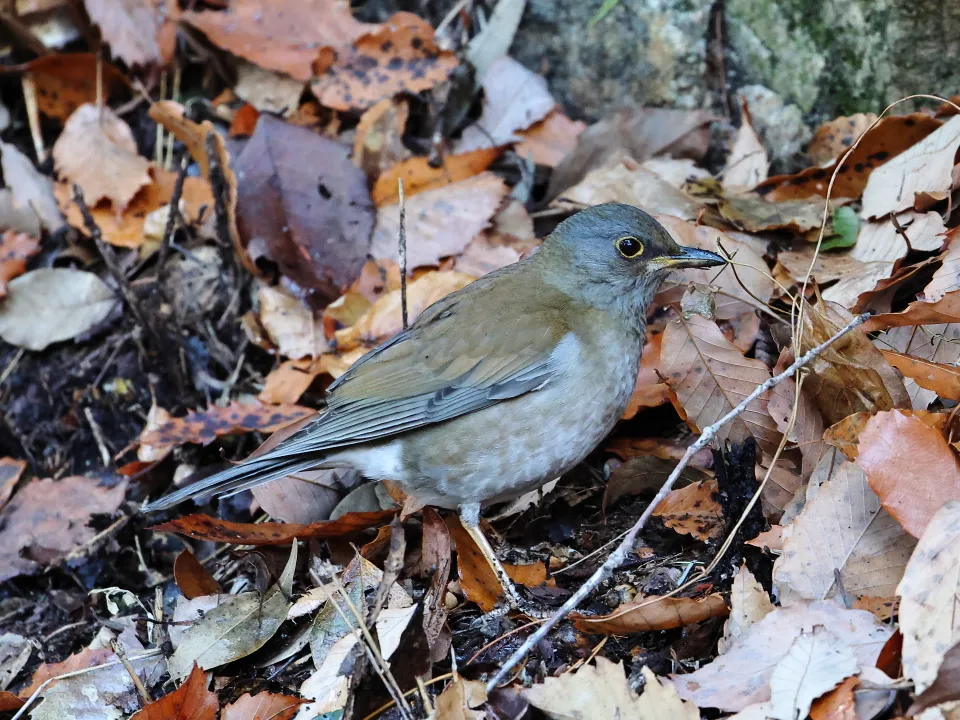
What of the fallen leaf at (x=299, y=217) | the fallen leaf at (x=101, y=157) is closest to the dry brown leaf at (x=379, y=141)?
the fallen leaf at (x=299, y=217)

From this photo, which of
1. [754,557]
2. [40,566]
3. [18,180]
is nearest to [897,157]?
[754,557]

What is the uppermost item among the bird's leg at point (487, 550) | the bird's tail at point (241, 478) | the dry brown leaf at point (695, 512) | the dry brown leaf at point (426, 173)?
the dry brown leaf at point (426, 173)

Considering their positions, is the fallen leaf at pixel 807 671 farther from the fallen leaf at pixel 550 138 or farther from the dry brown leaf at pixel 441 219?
the fallen leaf at pixel 550 138

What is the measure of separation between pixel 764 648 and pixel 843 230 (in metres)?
2.17

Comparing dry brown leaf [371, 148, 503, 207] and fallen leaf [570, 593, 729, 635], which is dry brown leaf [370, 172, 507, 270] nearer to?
dry brown leaf [371, 148, 503, 207]

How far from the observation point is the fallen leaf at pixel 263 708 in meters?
3.10

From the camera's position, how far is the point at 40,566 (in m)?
4.39

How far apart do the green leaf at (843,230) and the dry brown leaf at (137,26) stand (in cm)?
393

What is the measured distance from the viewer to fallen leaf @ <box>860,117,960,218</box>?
12.6ft

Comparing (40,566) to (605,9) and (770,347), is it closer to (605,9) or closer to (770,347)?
(770,347)

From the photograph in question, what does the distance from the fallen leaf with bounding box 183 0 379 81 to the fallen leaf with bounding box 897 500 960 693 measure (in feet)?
14.1

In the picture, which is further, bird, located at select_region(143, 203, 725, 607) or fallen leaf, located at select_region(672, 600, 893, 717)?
bird, located at select_region(143, 203, 725, 607)

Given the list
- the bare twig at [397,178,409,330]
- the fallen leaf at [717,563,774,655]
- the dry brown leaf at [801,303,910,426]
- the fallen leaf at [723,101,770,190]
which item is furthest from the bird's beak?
the fallen leaf at [717,563,774,655]

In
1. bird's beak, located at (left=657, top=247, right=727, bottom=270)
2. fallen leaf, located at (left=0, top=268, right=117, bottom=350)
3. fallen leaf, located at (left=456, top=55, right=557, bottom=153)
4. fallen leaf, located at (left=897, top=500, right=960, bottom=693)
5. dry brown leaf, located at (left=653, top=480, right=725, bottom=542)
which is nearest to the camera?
fallen leaf, located at (left=897, top=500, right=960, bottom=693)
